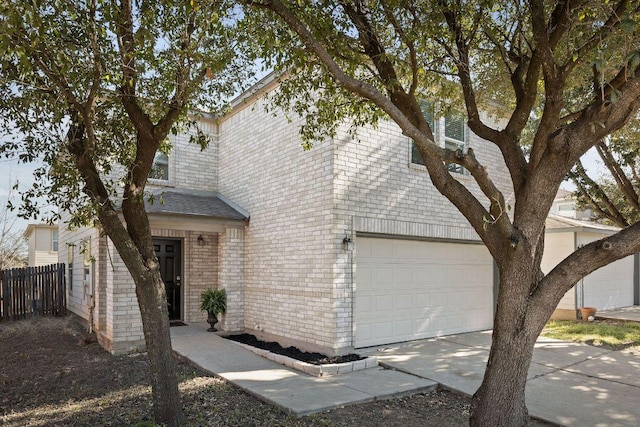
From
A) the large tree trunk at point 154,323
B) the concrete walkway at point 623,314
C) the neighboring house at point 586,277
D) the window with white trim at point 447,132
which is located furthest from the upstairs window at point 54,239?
the concrete walkway at point 623,314

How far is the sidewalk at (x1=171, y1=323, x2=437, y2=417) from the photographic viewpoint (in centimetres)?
583

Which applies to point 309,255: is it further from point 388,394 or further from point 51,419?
point 51,419

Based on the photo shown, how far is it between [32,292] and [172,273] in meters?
6.03

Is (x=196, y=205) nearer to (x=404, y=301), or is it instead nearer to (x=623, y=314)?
(x=404, y=301)

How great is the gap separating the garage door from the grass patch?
1706 mm

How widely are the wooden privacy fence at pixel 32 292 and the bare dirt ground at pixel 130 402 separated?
6.21 metres

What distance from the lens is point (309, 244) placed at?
8.64m

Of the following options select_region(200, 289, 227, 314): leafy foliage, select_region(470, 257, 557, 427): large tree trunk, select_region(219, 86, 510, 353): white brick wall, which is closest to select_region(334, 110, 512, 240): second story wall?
select_region(219, 86, 510, 353): white brick wall

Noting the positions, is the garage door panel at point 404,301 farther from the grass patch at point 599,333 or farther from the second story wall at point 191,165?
the second story wall at point 191,165

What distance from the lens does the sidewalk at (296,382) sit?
5.83 meters

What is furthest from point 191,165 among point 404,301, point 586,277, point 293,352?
point 586,277

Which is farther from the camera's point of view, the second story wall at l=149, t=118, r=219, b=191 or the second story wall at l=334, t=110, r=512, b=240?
the second story wall at l=149, t=118, r=219, b=191

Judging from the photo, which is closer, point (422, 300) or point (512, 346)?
point (512, 346)

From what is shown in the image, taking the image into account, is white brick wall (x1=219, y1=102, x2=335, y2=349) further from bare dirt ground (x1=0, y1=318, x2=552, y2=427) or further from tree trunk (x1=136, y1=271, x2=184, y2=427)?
tree trunk (x1=136, y1=271, x2=184, y2=427)
